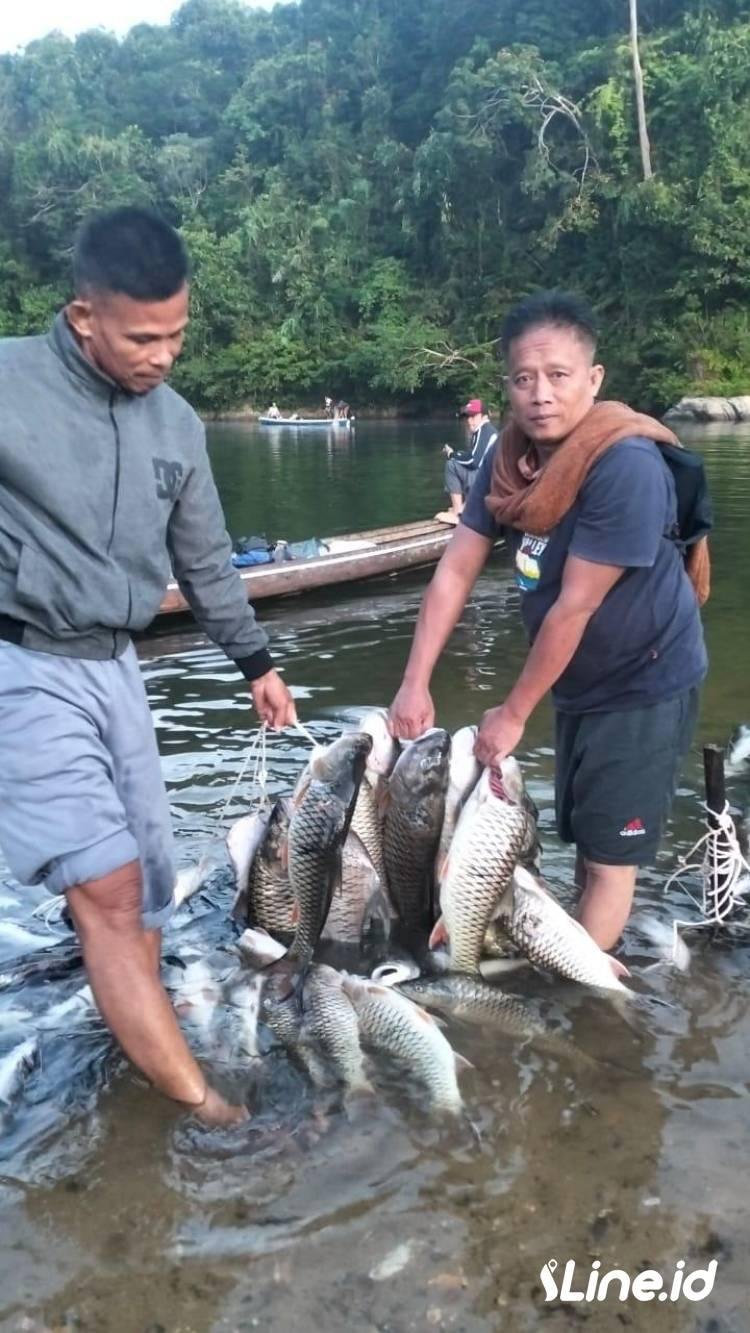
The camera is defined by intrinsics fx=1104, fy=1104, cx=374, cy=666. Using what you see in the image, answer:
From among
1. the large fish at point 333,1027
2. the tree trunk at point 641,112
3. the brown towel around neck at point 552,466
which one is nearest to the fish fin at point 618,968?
the large fish at point 333,1027

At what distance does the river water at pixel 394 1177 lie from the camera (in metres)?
2.64

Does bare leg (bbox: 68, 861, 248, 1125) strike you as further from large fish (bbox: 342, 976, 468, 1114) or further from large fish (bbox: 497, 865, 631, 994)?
large fish (bbox: 497, 865, 631, 994)

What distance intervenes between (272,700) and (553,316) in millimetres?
1533

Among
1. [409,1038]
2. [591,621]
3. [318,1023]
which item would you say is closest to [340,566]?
[591,621]

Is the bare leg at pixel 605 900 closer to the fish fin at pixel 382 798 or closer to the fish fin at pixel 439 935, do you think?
the fish fin at pixel 439 935

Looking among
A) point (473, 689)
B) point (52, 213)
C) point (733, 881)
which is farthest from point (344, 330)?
point (733, 881)

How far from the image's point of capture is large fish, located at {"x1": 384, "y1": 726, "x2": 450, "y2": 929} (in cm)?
394

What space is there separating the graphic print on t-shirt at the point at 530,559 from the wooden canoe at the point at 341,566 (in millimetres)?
6879

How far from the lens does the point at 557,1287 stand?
270 centimetres

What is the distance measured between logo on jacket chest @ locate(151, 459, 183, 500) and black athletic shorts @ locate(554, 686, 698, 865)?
5.18 feet

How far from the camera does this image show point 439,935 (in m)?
4.00

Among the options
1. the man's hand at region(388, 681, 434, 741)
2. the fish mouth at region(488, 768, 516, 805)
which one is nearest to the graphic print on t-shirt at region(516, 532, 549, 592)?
the man's hand at region(388, 681, 434, 741)

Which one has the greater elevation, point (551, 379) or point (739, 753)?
point (551, 379)

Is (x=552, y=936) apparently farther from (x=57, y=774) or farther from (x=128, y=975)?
(x=57, y=774)
